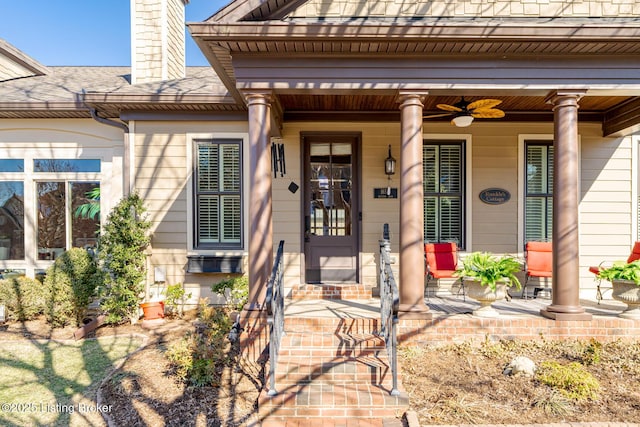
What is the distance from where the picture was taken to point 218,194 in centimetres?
604

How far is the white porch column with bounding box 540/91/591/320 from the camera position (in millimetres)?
4203

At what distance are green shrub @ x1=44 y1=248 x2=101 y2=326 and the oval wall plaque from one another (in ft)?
19.1

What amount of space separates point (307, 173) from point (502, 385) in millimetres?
3881

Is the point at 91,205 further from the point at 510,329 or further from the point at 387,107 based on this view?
the point at 510,329

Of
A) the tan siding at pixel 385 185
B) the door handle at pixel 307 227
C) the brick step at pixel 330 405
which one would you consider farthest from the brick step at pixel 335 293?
the brick step at pixel 330 405

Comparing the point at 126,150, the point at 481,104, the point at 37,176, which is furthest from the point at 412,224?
the point at 37,176

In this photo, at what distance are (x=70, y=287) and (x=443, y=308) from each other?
4994mm

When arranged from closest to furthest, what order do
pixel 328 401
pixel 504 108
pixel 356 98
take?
pixel 328 401, pixel 356 98, pixel 504 108

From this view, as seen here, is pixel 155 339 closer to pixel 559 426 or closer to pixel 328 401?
pixel 328 401

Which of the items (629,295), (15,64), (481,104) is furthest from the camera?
(15,64)

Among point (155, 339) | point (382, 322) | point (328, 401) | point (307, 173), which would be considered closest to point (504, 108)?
point (307, 173)

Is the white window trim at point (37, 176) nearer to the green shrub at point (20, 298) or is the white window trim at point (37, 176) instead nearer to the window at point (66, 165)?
the window at point (66, 165)

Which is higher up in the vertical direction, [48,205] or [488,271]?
[48,205]

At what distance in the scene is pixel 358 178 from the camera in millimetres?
6008
